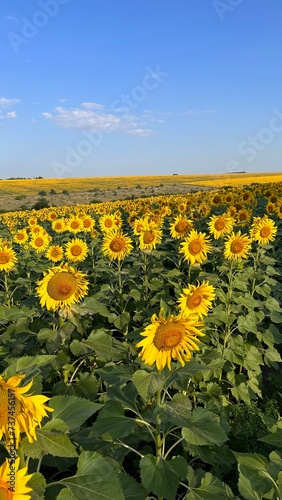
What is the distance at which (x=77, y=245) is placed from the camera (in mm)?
7594

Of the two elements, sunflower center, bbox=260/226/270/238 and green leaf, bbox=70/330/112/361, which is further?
Answer: sunflower center, bbox=260/226/270/238

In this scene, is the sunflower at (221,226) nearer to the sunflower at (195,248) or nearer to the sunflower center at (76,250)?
the sunflower at (195,248)

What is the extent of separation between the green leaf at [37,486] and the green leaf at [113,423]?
2.63 feet

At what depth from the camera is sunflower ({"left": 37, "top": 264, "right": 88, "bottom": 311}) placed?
397cm

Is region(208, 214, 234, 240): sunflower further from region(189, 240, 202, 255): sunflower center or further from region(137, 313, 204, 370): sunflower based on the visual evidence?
region(137, 313, 204, 370): sunflower

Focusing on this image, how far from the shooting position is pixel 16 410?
1537 millimetres

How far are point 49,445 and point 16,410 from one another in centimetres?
31

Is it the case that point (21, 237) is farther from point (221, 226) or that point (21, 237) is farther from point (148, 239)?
point (221, 226)

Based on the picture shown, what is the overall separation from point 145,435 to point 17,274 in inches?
233

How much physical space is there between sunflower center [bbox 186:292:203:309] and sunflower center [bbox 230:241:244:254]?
2165 mm

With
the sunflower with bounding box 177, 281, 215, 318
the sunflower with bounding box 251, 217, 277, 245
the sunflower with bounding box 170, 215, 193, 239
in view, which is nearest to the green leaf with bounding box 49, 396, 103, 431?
the sunflower with bounding box 177, 281, 215, 318

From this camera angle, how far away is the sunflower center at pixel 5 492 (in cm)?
137

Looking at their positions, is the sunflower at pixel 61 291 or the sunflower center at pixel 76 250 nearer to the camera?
the sunflower at pixel 61 291

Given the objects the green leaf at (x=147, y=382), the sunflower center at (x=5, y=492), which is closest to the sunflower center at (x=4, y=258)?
the green leaf at (x=147, y=382)
